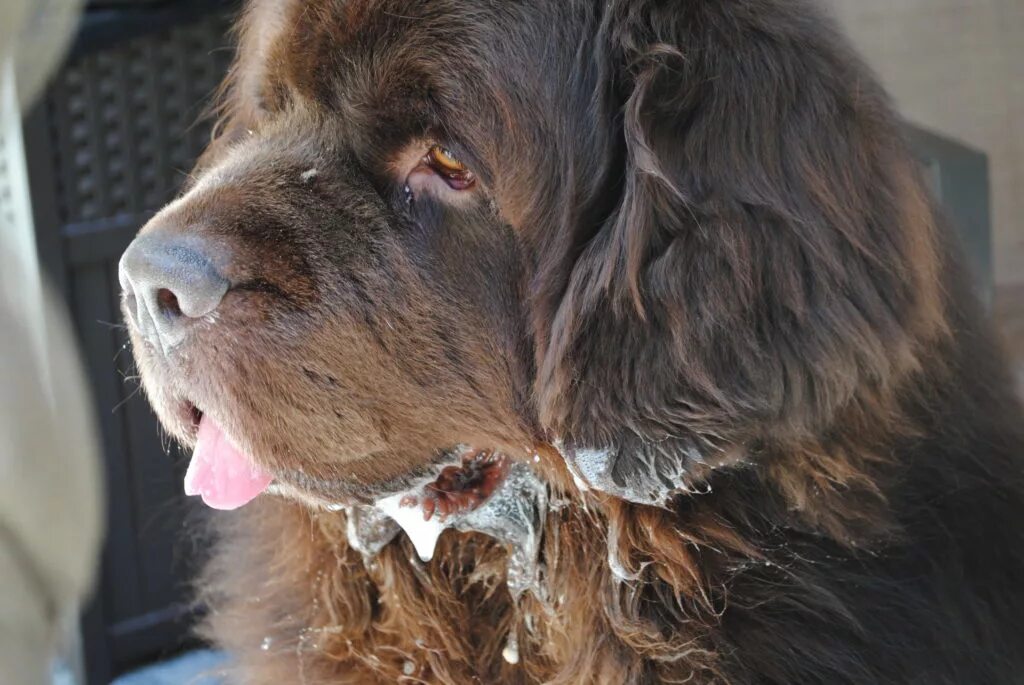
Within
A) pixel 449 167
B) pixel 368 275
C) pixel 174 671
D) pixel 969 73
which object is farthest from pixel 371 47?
pixel 969 73

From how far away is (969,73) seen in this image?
4348mm

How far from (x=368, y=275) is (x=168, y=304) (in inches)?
11.6

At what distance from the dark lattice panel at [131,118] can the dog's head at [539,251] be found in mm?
1212

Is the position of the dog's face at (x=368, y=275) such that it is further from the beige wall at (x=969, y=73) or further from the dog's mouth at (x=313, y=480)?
the beige wall at (x=969, y=73)

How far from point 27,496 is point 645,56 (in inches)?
39.7

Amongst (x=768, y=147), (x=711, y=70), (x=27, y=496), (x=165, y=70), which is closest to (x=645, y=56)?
(x=711, y=70)

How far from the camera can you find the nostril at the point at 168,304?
1.72 metres

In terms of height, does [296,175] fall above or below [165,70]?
above

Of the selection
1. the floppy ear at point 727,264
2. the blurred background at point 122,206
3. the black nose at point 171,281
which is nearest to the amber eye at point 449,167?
the floppy ear at point 727,264

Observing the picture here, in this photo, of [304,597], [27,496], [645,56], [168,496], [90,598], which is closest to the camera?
[27,496]

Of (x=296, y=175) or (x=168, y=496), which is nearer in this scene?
(x=296, y=175)

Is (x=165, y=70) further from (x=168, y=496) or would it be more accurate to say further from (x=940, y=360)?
(x=940, y=360)

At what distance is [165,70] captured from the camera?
306 cm

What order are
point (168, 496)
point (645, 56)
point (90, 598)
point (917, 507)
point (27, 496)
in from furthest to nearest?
point (168, 496) → point (90, 598) → point (917, 507) → point (645, 56) → point (27, 496)
